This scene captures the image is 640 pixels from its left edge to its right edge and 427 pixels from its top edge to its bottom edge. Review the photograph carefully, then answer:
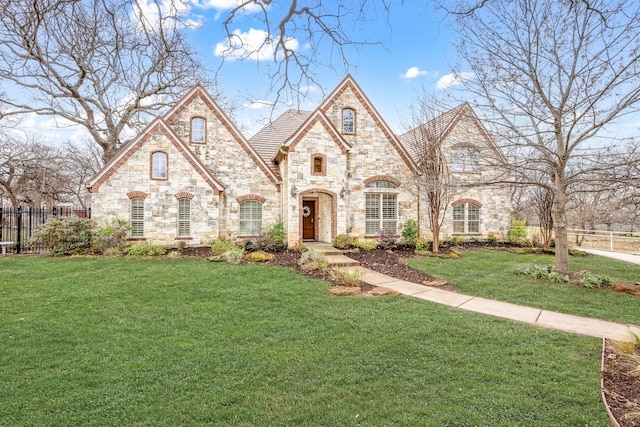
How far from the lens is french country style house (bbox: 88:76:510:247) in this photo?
14180 millimetres

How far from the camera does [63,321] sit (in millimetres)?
5793

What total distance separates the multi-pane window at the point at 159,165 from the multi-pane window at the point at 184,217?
137 cm

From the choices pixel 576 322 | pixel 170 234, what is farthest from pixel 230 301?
pixel 170 234

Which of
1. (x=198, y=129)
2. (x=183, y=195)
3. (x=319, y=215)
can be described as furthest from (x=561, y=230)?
(x=198, y=129)

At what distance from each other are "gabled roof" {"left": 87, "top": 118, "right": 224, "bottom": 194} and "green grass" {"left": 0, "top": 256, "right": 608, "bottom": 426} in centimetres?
718

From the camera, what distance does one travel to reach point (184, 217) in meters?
14.9

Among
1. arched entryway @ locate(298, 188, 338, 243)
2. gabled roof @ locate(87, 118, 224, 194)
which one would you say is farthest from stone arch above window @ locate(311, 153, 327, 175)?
gabled roof @ locate(87, 118, 224, 194)

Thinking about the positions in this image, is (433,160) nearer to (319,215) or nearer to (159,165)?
(319,215)

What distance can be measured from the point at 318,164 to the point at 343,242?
12.4 ft

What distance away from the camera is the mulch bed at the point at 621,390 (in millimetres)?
3273

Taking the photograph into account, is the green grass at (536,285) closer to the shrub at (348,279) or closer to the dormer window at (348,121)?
the shrub at (348,279)

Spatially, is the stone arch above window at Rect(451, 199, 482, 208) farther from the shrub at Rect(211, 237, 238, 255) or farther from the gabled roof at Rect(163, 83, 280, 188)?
the shrub at Rect(211, 237, 238, 255)

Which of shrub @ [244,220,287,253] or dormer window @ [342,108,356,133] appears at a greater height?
dormer window @ [342,108,356,133]

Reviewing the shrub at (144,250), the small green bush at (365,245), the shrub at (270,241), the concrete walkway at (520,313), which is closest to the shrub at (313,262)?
the concrete walkway at (520,313)
